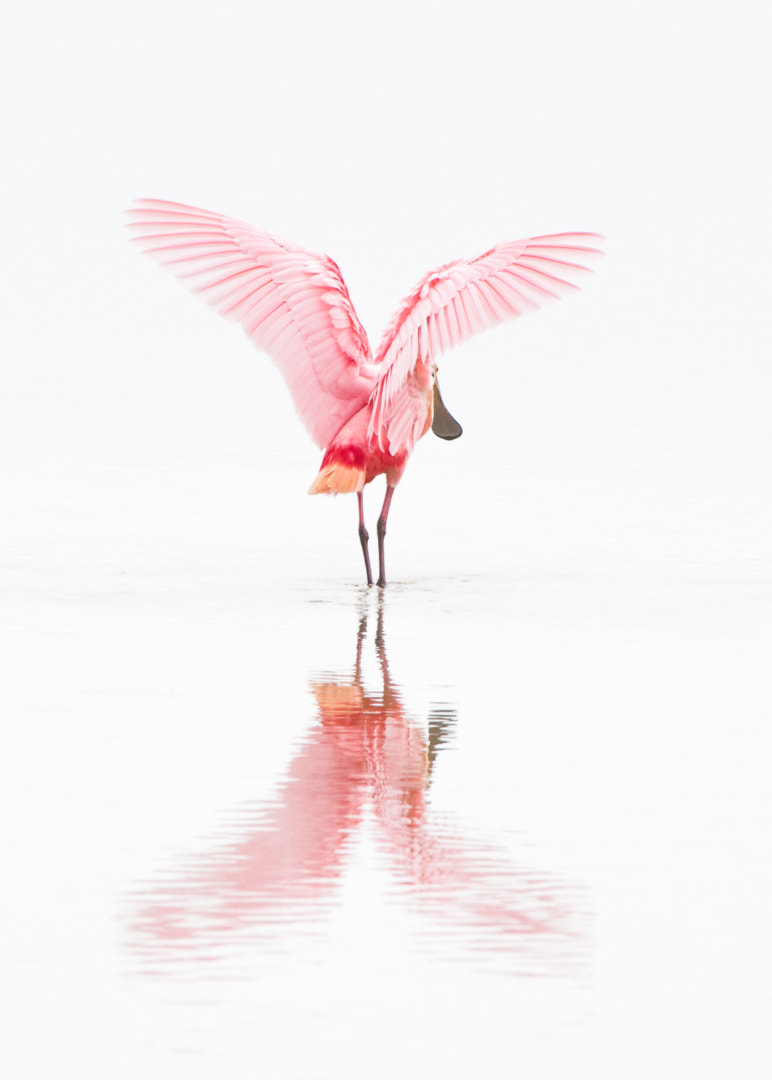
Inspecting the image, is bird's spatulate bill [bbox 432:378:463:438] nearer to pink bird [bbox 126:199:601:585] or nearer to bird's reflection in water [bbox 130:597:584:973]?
pink bird [bbox 126:199:601:585]

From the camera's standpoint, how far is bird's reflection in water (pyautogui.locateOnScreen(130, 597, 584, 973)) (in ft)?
19.3

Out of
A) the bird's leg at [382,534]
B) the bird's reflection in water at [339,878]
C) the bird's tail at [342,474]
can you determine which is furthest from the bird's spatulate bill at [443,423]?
the bird's reflection in water at [339,878]

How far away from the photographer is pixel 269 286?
1214 centimetres

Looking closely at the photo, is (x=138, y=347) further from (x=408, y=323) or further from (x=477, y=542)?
(x=408, y=323)

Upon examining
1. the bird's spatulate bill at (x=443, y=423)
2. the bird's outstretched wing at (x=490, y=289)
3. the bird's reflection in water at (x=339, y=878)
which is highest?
the bird's outstretched wing at (x=490, y=289)

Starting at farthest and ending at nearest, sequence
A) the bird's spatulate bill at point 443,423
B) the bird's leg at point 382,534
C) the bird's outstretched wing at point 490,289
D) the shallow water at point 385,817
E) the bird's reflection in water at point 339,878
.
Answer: the bird's spatulate bill at point 443,423 → the bird's leg at point 382,534 → the bird's outstretched wing at point 490,289 → the bird's reflection in water at point 339,878 → the shallow water at point 385,817

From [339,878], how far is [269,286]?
6194 millimetres

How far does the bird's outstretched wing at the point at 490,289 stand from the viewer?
445 inches

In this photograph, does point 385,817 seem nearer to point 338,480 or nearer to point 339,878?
point 339,878

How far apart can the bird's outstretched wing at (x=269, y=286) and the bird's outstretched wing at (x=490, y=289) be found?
78 cm

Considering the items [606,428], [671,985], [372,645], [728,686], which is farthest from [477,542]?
[671,985]

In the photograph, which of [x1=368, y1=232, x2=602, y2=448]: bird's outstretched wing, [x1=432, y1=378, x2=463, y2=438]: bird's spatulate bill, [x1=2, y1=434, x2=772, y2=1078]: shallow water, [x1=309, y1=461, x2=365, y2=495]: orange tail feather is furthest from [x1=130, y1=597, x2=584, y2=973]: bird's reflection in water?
[x1=432, y1=378, x2=463, y2=438]: bird's spatulate bill

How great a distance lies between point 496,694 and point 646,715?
0.62 meters

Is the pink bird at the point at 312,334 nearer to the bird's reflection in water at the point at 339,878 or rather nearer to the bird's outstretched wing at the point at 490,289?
the bird's outstretched wing at the point at 490,289
